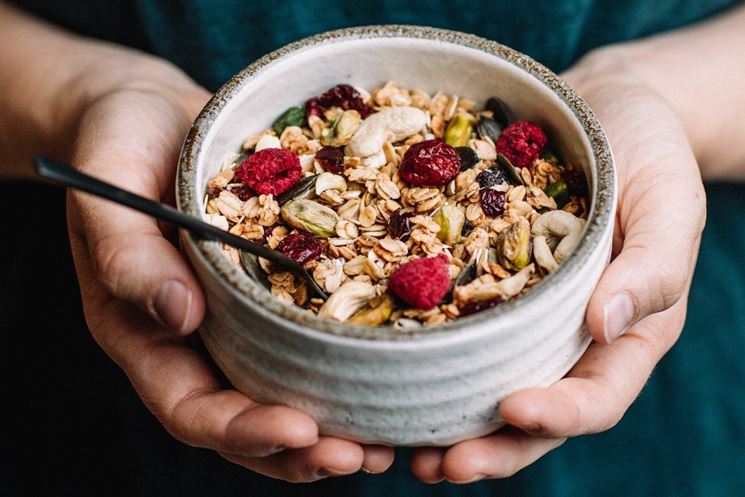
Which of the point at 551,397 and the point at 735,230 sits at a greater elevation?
the point at 551,397

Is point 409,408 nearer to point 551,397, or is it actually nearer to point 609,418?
point 551,397

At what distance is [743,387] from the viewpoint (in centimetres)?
115

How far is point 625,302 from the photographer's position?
69 centimetres

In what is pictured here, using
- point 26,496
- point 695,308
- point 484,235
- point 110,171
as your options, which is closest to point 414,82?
point 484,235

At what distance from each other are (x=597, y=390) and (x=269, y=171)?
1.32 ft

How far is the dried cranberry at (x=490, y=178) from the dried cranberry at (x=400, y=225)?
9 cm

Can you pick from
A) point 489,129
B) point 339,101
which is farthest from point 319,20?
point 489,129

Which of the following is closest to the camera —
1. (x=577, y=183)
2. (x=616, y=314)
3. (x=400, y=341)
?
(x=400, y=341)

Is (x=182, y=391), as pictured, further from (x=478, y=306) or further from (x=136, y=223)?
(x=478, y=306)

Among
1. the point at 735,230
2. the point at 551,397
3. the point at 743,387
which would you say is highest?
the point at 551,397

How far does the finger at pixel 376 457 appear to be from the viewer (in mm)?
710

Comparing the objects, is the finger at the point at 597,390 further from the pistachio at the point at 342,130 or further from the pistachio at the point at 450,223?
the pistachio at the point at 342,130

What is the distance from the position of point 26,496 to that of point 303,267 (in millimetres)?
767

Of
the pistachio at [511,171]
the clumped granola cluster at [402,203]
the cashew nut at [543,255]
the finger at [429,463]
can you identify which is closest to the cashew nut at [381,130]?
the clumped granola cluster at [402,203]
